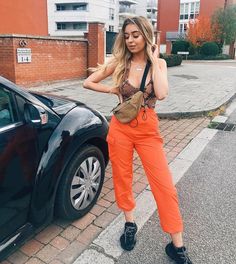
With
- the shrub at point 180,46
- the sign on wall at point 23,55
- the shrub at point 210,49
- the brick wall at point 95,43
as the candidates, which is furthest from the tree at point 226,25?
the sign on wall at point 23,55

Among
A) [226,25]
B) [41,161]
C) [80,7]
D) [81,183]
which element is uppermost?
[80,7]

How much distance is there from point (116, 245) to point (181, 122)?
4.20 metres

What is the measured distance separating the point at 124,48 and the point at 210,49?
3356 cm

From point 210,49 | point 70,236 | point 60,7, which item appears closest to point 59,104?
point 70,236

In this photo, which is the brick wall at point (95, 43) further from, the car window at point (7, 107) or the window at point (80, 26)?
the window at point (80, 26)

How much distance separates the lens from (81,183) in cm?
276

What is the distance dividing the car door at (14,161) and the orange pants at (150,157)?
2.01 feet

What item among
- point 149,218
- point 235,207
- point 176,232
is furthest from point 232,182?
point 176,232

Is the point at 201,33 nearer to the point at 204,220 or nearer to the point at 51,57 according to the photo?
the point at 51,57

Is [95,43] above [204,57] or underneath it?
above

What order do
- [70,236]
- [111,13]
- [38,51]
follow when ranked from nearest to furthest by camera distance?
[70,236], [38,51], [111,13]

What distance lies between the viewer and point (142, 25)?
2092mm

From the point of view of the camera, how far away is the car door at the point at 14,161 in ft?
6.67

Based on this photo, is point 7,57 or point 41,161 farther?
point 7,57
